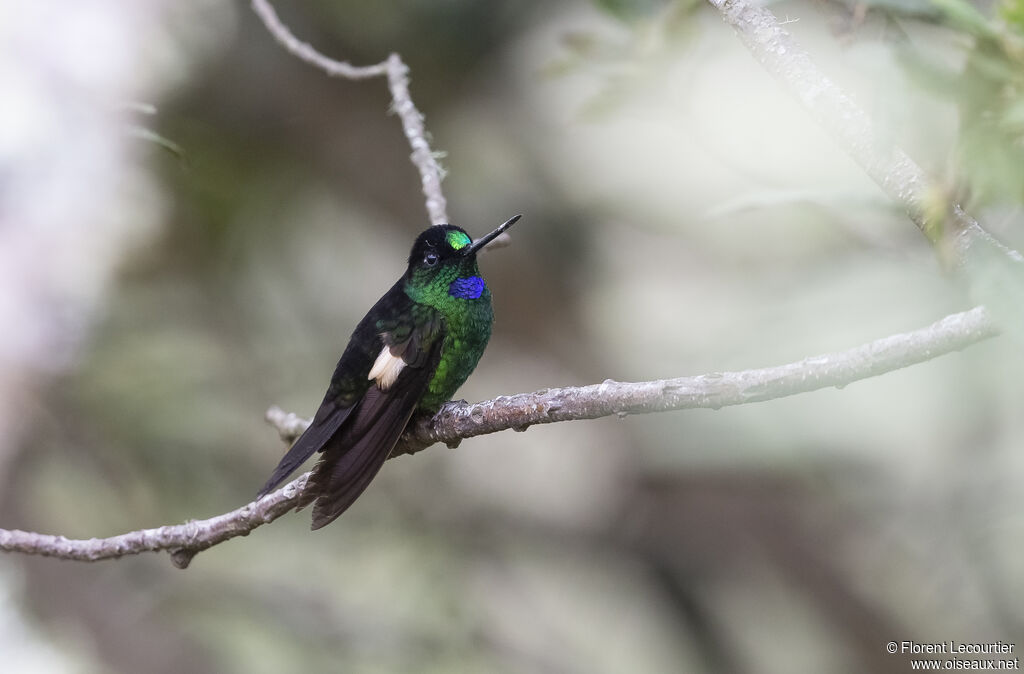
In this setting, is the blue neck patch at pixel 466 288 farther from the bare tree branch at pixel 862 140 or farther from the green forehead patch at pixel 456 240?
the bare tree branch at pixel 862 140

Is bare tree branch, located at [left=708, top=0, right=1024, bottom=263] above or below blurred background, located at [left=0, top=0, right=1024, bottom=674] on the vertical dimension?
above

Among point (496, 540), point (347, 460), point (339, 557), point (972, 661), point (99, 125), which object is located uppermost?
point (347, 460)

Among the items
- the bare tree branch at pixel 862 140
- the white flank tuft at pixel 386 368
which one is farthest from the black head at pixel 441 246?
the bare tree branch at pixel 862 140

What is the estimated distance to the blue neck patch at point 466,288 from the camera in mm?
2043

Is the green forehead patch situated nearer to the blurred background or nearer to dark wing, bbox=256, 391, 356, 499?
dark wing, bbox=256, 391, 356, 499

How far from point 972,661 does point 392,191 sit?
98.4 inches

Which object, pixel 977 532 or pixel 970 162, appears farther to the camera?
pixel 977 532

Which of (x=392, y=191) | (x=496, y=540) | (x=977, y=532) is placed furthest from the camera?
(x=496, y=540)

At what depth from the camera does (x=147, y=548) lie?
1.72 metres

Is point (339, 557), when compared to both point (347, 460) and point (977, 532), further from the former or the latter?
point (347, 460)


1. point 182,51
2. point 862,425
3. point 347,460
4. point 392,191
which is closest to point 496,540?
point 392,191

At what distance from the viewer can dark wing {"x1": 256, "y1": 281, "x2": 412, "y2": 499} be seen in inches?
69.0

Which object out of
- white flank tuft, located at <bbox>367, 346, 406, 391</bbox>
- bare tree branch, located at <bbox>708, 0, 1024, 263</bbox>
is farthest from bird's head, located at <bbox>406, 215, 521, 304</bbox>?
bare tree branch, located at <bbox>708, 0, 1024, 263</bbox>

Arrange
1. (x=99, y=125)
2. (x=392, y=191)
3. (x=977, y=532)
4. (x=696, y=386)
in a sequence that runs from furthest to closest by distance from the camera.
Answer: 1. (x=392, y=191)
2. (x=99, y=125)
3. (x=977, y=532)
4. (x=696, y=386)
